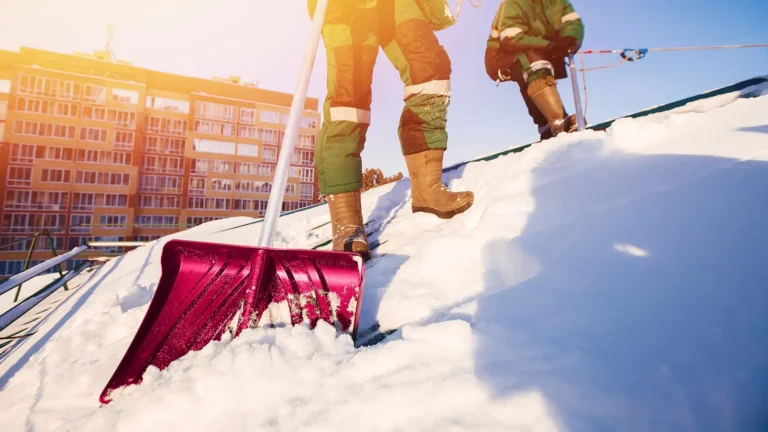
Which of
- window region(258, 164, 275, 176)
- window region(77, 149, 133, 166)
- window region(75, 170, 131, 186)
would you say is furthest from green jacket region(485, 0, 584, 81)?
window region(77, 149, 133, 166)

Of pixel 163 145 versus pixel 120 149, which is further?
pixel 163 145

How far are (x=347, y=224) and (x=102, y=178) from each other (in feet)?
125

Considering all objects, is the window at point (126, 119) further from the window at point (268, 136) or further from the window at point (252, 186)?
the window at point (268, 136)

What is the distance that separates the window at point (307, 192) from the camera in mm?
36956

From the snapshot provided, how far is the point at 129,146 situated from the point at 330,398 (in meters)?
38.8

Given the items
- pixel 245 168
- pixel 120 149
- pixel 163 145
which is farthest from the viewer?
pixel 245 168

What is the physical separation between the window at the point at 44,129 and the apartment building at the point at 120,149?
87mm

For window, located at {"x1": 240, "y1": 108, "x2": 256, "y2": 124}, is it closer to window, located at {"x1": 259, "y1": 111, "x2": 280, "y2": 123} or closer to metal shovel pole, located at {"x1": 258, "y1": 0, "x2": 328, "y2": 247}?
window, located at {"x1": 259, "y1": 111, "x2": 280, "y2": 123}

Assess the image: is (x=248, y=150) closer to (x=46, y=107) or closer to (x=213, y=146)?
(x=213, y=146)

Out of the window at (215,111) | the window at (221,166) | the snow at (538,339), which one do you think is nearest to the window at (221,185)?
the window at (221,166)

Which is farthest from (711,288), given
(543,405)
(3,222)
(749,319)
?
(3,222)

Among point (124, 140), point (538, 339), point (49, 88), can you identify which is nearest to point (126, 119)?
point (124, 140)

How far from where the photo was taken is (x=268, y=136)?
35531 mm

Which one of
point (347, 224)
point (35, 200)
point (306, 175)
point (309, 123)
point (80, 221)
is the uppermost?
point (309, 123)
